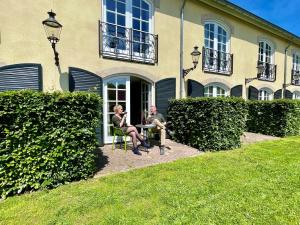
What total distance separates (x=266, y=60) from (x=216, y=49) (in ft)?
16.7

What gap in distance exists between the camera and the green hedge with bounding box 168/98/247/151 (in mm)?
6430

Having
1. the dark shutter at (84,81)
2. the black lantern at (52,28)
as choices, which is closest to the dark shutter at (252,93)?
the dark shutter at (84,81)

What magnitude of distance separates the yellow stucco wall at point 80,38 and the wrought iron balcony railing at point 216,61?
353 millimetres

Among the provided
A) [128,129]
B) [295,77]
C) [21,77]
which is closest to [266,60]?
[295,77]

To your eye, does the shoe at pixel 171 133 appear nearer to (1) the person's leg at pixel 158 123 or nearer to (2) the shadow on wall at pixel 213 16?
(1) the person's leg at pixel 158 123

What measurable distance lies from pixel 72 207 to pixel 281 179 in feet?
12.7

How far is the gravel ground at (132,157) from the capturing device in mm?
4972

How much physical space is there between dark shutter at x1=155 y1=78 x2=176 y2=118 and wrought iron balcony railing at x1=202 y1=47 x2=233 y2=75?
7.27ft

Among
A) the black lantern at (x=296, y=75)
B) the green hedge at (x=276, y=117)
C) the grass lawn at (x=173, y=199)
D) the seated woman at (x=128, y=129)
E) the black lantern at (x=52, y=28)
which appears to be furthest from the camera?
the black lantern at (x=296, y=75)

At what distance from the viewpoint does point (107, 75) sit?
6848 mm

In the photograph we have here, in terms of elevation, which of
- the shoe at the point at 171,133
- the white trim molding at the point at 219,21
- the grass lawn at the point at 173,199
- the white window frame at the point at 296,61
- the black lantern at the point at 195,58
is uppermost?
the white trim molding at the point at 219,21

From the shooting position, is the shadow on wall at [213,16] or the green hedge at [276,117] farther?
the green hedge at [276,117]

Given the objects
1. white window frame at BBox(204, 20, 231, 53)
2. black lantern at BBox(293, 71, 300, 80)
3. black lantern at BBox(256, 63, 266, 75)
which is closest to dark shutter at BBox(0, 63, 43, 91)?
white window frame at BBox(204, 20, 231, 53)

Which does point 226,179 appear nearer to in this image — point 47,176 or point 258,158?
point 258,158
